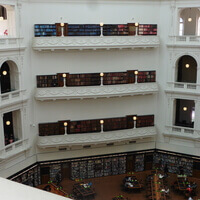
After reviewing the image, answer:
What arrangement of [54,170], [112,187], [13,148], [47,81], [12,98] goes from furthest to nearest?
[54,170] → [112,187] → [47,81] → [13,148] → [12,98]

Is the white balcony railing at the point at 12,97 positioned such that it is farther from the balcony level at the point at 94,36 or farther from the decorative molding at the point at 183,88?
the decorative molding at the point at 183,88

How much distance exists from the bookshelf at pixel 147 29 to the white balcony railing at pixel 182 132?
6.61 meters

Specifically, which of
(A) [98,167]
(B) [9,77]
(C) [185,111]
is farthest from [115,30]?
(A) [98,167]

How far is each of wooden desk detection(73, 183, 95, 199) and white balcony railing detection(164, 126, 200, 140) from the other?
21.6ft

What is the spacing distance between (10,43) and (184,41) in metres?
10.8

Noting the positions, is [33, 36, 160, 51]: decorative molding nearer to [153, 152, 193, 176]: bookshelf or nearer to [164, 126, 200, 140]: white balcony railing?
[164, 126, 200, 140]: white balcony railing

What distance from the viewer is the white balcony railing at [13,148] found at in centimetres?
1588

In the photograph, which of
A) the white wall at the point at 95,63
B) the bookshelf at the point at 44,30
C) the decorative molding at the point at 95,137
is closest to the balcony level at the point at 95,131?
the decorative molding at the point at 95,137

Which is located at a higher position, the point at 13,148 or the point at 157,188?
the point at 13,148

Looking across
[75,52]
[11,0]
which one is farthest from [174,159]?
[11,0]

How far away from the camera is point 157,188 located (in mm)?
17828

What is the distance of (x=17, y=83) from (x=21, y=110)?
163cm

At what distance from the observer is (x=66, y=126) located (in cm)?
1902

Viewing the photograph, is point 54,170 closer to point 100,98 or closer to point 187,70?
point 100,98
